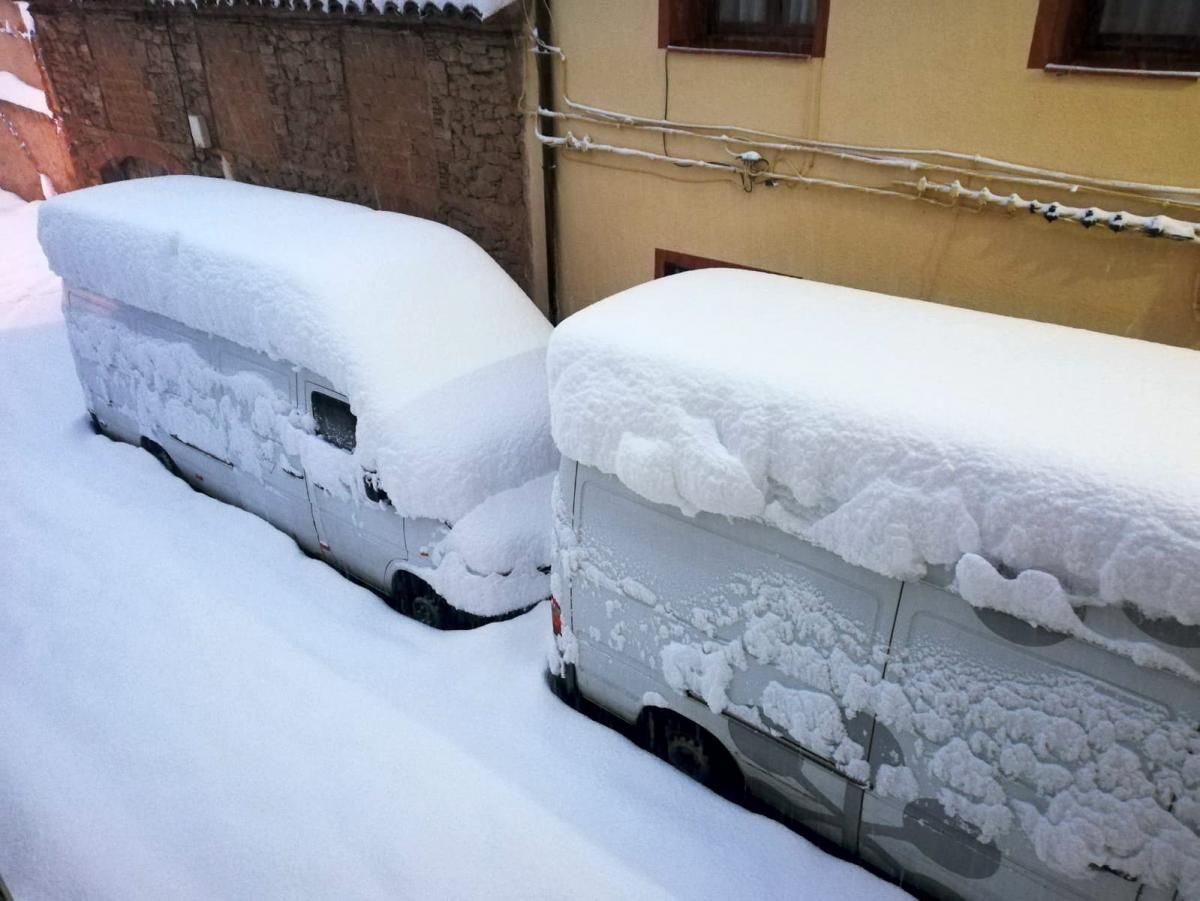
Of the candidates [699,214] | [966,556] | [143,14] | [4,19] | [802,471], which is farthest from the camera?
[4,19]

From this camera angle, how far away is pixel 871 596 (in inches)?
120

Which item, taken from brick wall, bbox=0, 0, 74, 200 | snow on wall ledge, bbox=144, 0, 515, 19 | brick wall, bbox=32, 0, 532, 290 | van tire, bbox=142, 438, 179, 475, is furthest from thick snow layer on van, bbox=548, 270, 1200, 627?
brick wall, bbox=0, 0, 74, 200

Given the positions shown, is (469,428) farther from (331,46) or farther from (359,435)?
(331,46)

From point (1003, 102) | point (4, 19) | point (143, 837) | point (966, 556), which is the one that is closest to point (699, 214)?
point (1003, 102)

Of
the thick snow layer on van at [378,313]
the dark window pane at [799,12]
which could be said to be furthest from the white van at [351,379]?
the dark window pane at [799,12]

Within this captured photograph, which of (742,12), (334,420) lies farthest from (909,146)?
(334,420)

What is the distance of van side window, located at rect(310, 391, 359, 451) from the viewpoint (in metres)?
4.92

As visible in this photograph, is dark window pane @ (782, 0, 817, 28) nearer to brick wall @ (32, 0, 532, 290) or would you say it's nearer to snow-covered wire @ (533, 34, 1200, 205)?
snow-covered wire @ (533, 34, 1200, 205)

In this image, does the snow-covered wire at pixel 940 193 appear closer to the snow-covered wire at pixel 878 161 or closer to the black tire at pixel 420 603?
the snow-covered wire at pixel 878 161

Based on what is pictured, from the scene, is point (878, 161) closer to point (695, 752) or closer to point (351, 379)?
point (351, 379)

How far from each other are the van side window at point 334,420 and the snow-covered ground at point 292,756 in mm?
997

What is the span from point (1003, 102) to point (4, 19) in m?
15.7

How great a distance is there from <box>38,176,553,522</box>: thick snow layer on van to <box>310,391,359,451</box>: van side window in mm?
153

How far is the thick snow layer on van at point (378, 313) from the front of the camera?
4.71 metres
